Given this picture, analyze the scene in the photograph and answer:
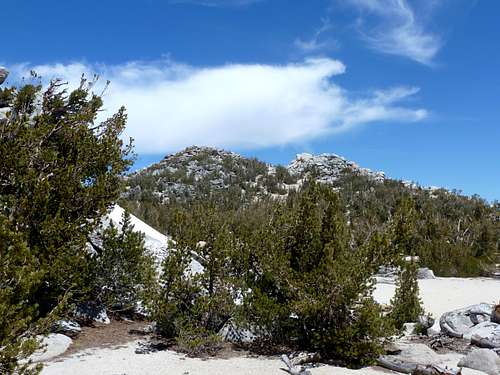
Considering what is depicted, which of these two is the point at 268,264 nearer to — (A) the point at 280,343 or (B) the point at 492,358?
(A) the point at 280,343

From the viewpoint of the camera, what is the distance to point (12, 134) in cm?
973

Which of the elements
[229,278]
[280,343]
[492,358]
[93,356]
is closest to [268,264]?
[229,278]

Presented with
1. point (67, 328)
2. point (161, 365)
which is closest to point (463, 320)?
point (161, 365)

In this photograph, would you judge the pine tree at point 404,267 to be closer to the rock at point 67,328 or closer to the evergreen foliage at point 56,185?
the evergreen foliage at point 56,185

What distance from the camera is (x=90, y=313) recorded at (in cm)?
1302

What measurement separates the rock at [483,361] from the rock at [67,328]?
27.5ft

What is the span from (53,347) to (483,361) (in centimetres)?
841

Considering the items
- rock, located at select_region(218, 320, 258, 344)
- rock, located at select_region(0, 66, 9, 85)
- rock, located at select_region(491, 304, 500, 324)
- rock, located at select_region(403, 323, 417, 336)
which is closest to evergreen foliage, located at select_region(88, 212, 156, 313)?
rock, located at select_region(218, 320, 258, 344)

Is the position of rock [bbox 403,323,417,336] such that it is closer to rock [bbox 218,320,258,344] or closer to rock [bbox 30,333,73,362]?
rock [bbox 218,320,258,344]

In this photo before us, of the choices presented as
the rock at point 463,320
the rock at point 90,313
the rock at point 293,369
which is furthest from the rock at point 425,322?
the rock at point 90,313

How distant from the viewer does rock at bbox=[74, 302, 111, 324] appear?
12.8 metres

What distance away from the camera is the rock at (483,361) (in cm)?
911

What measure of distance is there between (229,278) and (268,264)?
1.11m

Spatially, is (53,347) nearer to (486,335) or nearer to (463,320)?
(486,335)
